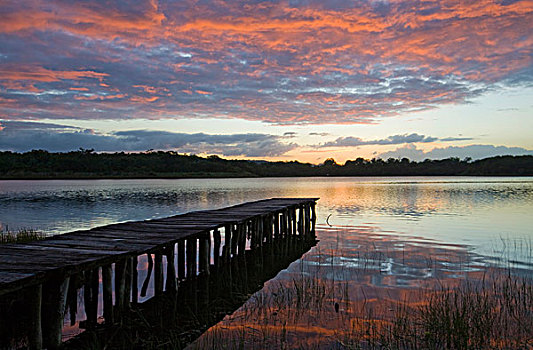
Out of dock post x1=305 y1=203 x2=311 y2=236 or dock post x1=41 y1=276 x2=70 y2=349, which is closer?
dock post x1=41 y1=276 x2=70 y2=349

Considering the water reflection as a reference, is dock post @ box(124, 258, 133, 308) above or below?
above

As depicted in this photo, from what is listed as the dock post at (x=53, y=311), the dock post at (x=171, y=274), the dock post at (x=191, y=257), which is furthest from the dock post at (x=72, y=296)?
the dock post at (x=191, y=257)

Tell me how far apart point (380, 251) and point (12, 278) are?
1233 centimetres

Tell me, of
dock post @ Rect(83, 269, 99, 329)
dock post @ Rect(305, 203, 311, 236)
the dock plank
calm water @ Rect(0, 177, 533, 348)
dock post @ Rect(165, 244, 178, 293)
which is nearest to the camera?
the dock plank

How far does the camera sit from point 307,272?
12.0 meters

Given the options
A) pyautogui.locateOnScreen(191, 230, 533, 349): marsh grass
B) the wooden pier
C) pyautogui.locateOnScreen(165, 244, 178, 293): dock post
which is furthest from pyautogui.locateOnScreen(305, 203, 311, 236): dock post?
pyautogui.locateOnScreen(165, 244, 178, 293): dock post

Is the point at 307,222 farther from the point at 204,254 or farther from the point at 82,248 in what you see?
the point at 82,248

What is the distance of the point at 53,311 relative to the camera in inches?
239

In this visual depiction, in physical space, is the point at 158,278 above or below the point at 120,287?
below

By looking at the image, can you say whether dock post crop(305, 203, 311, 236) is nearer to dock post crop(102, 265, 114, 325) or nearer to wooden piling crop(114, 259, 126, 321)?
wooden piling crop(114, 259, 126, 321)

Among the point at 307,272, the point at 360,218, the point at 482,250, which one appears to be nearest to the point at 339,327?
the point at 307,272

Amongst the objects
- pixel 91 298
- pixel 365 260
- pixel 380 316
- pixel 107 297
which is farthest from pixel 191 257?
pixel 365 260

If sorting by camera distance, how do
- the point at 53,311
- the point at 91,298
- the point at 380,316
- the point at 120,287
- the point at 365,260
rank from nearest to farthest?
the point at 53,311
the point at 120,287
the point at 380,316
the point at 91,298
the point at 365,260

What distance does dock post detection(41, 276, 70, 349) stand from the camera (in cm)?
606
